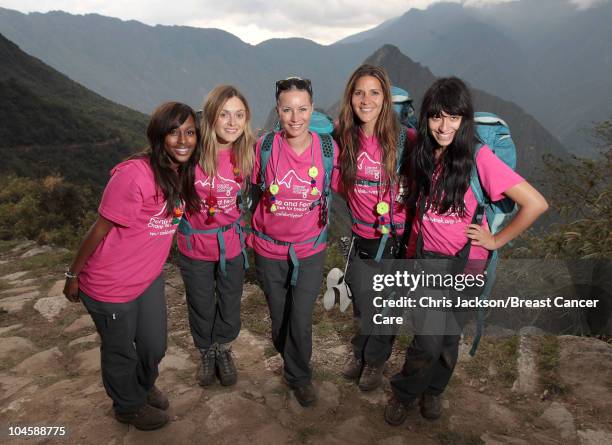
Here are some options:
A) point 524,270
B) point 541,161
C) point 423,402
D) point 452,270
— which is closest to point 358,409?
point 423,402

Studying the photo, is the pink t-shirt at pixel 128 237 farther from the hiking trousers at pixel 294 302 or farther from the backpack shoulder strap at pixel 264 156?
the hiking trousers at pixel 294 302

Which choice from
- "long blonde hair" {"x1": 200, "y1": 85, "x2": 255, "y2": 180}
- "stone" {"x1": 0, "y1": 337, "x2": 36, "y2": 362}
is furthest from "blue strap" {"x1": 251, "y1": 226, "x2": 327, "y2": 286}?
"stone" {"x1": 0, "y1": 337, "x2": 36, "y2": 362}

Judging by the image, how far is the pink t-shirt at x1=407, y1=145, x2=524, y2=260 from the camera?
2629 mm

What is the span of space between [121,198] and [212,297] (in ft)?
3.90

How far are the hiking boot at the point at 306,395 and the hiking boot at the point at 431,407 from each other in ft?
2.68

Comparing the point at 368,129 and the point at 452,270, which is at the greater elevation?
the point at 368,129

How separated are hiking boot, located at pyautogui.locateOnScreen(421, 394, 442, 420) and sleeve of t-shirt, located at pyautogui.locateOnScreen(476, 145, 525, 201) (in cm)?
154

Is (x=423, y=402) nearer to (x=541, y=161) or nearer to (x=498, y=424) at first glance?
(x=498, y=424)

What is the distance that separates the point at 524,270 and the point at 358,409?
11.4 feet

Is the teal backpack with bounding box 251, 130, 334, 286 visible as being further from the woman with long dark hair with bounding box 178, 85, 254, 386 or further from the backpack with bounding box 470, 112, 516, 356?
the backpack with bounding box 470, 112, 516, 356

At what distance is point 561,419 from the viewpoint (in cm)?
305

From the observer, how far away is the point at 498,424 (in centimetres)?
305

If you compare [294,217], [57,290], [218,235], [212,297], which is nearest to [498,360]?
[294,217]

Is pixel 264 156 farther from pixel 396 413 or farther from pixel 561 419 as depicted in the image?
pixel 561 419
